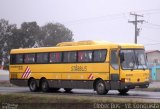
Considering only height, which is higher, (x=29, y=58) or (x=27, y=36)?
(x=27, y=36)

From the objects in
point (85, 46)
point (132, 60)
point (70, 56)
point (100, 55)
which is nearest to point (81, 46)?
point (85, 46)

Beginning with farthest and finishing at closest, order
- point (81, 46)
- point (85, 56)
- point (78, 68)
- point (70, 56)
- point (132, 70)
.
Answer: point (70, 56)
point (81, 46)
point (78, 68)
point (85, 56)
point (132, 70)

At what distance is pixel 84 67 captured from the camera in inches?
1161

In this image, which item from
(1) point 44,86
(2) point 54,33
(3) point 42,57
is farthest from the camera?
(2) point 54,33

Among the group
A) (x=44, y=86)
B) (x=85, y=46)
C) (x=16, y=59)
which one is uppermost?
(x=85, y=46)

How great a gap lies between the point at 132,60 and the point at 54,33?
86058 mm

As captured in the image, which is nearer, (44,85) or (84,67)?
(84,67)

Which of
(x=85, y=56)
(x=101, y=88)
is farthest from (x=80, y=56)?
(x=101, y=88)

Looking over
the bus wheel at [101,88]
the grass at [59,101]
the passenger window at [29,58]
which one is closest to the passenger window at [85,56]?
the bus wheel at [101,88]

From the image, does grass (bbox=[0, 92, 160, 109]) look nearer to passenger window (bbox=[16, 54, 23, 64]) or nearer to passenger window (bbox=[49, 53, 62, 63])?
passenger window (bbox=[49, 53, 62, 63])

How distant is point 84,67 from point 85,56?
69 centimetres

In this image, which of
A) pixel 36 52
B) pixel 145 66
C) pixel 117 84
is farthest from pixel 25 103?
pixel 36 52

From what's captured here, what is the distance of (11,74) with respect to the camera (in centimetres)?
3588

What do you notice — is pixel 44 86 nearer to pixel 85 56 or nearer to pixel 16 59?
pixel 16 59
